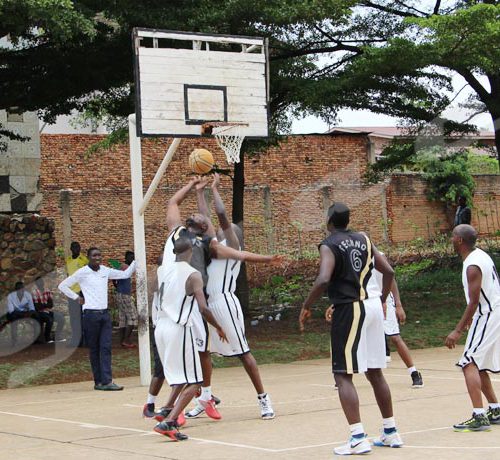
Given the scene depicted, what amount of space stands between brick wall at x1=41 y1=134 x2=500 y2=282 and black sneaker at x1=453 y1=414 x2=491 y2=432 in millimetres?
20768

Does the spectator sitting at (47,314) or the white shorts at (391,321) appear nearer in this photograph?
the white shorts at (391,321)

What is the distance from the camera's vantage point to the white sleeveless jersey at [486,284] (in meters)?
8.87

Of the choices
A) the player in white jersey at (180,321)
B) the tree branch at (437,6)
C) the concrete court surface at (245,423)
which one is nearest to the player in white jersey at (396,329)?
the concrete court surface at (245,423)

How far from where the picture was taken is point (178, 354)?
9.15 m

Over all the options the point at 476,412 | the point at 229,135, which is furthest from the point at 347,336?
the point at 229,135

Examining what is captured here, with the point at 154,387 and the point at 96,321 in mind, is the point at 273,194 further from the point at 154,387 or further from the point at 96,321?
the point at 154,387

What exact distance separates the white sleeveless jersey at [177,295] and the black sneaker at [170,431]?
96cm

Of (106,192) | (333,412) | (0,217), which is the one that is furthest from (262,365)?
(106,192)

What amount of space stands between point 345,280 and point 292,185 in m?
25.2

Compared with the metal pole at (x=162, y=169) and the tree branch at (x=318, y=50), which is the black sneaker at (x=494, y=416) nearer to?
the metal pole at (x=162, y=169)

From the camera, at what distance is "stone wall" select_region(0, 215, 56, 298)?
853 inches

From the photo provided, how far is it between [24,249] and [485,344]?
1509cm

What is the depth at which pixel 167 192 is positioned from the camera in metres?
30.9

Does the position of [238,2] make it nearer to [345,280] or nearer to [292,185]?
[345,280]
